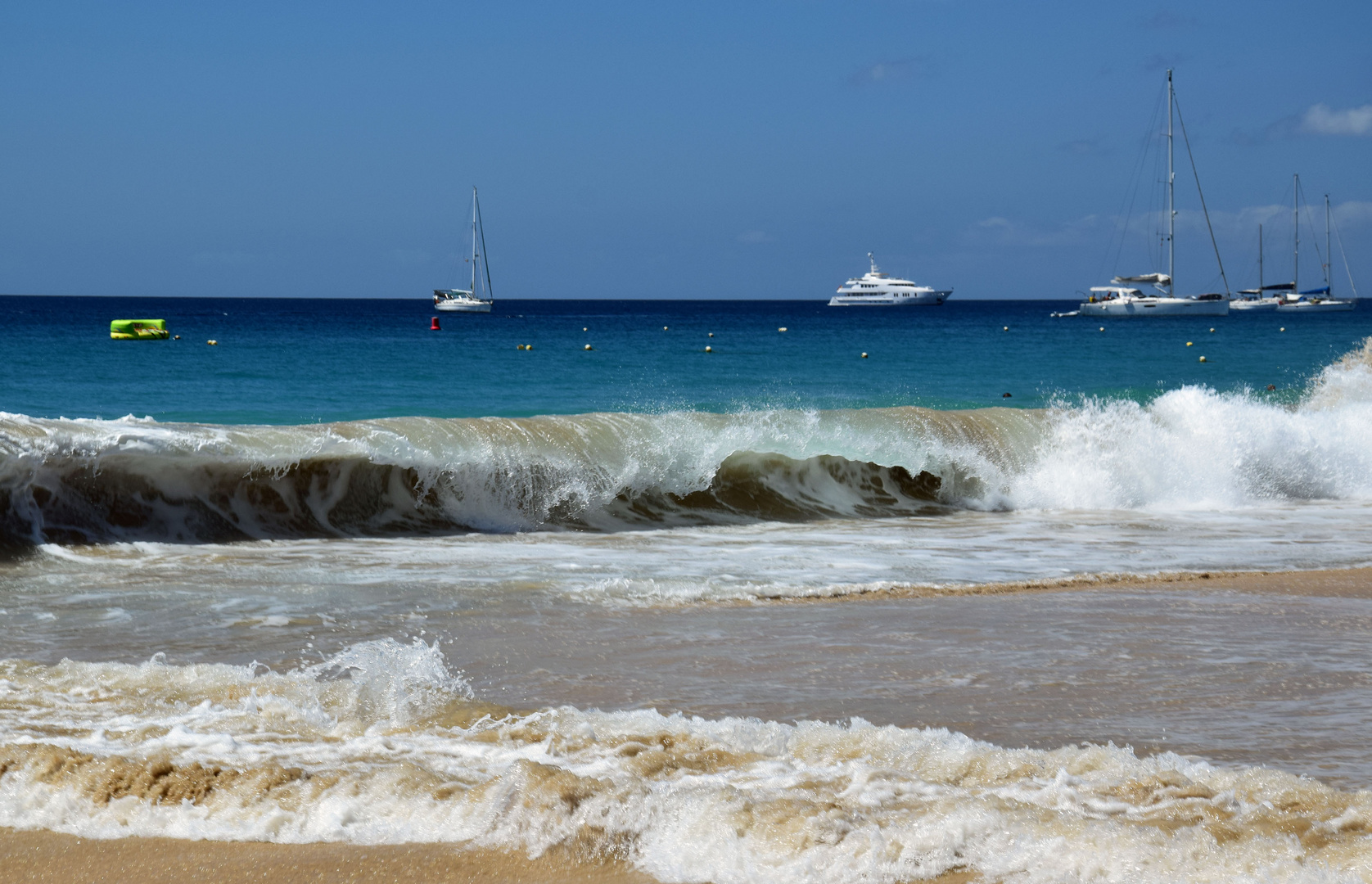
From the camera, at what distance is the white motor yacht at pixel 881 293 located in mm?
124875

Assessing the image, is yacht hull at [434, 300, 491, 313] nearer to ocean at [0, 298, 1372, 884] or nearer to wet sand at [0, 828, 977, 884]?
ocean at [0, 298, 1372, 884]

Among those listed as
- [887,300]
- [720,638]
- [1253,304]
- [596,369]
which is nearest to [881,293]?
[887,300]

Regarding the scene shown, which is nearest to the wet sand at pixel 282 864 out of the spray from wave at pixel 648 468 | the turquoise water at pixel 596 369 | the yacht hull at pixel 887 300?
the spray from wave at pixel 648 468

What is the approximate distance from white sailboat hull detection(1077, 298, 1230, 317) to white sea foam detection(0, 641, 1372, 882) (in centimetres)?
8015

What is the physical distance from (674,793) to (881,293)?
405 ft

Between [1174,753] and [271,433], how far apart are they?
1069 centimetres

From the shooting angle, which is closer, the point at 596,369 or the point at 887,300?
the point at 596,369

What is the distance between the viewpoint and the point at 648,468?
45.3 feet

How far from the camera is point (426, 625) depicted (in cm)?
730

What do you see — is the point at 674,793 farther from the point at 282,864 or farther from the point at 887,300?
the point at 887,300

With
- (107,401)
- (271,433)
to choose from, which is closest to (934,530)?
(271,433)

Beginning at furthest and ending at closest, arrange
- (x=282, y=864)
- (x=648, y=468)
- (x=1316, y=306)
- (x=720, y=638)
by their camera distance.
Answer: (x=1316, y=306) → (x=648, y=468) → (x=720, y=638) → (x=282, y=864)

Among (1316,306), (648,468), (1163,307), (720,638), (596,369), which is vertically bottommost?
(720,638)

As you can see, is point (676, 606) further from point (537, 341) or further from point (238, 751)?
point (537, 341)
